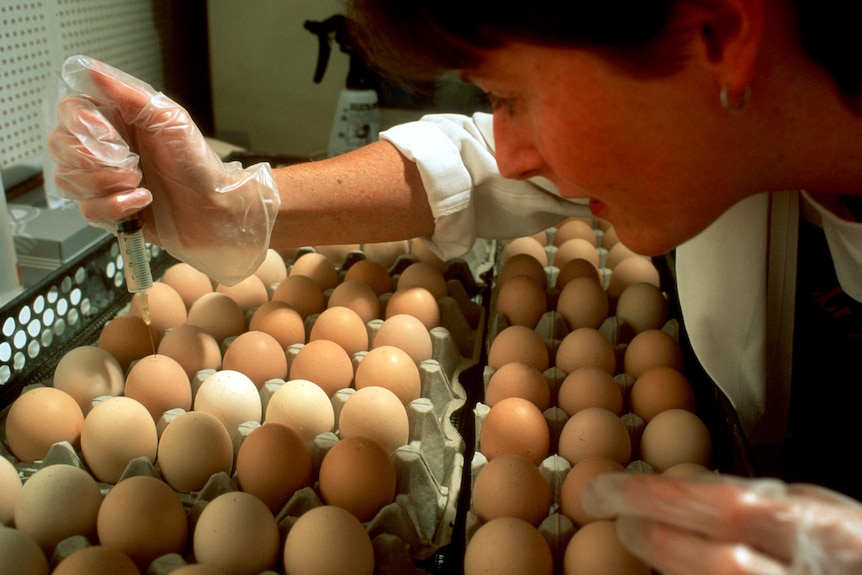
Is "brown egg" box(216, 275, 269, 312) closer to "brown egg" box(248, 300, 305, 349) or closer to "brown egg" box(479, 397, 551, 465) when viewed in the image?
"brown egg" box(248, 300, 305, 349)

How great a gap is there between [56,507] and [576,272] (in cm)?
91

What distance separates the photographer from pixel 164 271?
1.40m

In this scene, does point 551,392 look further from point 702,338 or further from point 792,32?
point 792,32

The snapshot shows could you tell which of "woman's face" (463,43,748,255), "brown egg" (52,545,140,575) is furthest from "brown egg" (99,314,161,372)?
"woman's face" (463,43,748,255)

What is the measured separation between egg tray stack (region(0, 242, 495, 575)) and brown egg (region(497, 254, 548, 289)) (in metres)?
0.11

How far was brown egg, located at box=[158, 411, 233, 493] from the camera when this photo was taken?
2.95 feet

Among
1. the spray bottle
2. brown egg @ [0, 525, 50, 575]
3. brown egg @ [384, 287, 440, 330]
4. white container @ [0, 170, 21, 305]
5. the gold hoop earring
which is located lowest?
brown egg @ [0, 525, 50, 575]

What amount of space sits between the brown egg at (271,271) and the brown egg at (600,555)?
31.1 inches

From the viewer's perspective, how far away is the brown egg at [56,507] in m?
0.80

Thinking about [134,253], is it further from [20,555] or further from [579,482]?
[579,482]

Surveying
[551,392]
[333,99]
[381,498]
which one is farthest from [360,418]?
[333,99]

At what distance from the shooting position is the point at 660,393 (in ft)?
3.34

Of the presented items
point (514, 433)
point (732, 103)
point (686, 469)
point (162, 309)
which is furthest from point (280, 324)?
point (732, 103)

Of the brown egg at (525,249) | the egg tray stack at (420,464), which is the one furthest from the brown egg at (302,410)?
the brown egg at (525,249)
